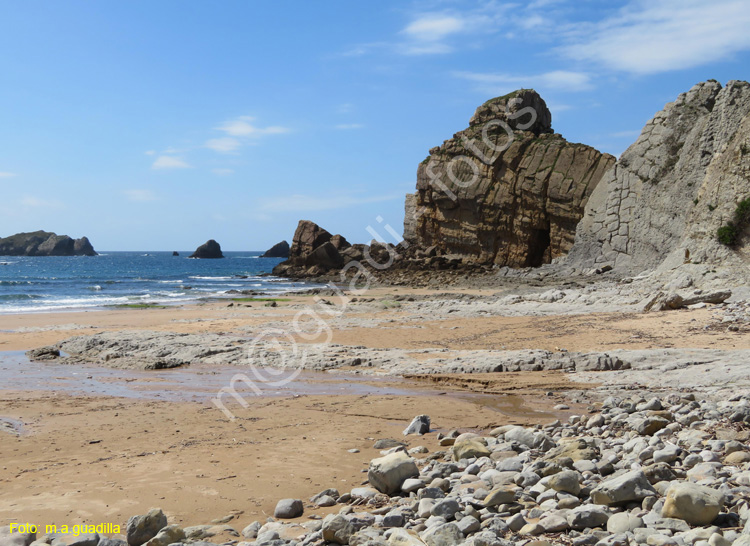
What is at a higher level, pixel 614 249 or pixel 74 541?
pixel 614 249

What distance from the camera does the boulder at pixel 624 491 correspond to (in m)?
3.95

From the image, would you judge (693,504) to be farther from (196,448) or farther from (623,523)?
(196,448)

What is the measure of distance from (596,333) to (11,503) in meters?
10.6

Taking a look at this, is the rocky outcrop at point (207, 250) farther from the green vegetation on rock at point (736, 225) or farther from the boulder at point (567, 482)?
the boulder at point (567, 482)

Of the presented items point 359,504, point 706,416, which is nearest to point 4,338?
point 359,504

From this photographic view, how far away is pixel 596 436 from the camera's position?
19.5 ft

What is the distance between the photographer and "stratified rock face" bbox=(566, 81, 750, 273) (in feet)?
65.9

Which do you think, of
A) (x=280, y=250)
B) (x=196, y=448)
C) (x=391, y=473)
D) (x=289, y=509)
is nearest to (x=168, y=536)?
(x=289, y=509)

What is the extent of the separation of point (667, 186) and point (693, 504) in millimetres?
26388

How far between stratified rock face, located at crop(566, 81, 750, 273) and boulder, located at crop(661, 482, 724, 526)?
16.7 meters

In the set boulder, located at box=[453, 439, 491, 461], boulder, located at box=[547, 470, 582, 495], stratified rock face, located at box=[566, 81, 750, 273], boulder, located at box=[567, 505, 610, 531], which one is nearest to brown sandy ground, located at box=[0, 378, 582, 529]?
boulder, located at box=[453, 439, 491, 461]

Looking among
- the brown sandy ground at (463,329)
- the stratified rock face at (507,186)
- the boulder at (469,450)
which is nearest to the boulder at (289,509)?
the boulder at (469,450)

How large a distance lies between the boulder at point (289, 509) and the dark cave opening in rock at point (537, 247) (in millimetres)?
34065

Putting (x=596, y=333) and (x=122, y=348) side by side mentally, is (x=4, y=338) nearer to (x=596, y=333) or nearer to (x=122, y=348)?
(x=122, y=348)
